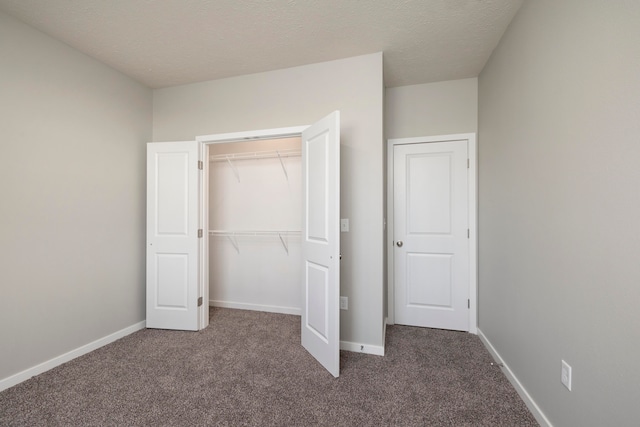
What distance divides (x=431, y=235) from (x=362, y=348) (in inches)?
54.7

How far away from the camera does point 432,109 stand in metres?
2.88

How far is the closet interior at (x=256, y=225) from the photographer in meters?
3.30

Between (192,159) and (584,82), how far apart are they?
9.94 feet

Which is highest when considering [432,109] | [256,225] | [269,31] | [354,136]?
[269,31]

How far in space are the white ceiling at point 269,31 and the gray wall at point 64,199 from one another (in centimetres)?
29

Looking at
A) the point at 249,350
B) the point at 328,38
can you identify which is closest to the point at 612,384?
the point at 249,350

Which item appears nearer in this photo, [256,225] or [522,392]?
[522,392]

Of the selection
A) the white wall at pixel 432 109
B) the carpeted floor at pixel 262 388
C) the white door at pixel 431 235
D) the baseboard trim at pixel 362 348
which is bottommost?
the carpeted floor at pixel 262 388

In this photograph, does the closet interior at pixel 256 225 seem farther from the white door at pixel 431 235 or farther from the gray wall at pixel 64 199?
the white door at pixel 431 235

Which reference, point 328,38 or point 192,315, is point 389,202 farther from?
point 192,315

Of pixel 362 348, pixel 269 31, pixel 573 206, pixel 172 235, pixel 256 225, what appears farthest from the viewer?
pixel 256 225

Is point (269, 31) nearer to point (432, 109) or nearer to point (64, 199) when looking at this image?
point (432, 109)

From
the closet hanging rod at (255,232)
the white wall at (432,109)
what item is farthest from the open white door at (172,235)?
the white wall at (432,109)

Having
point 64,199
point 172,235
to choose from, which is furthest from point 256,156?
point 64,199
